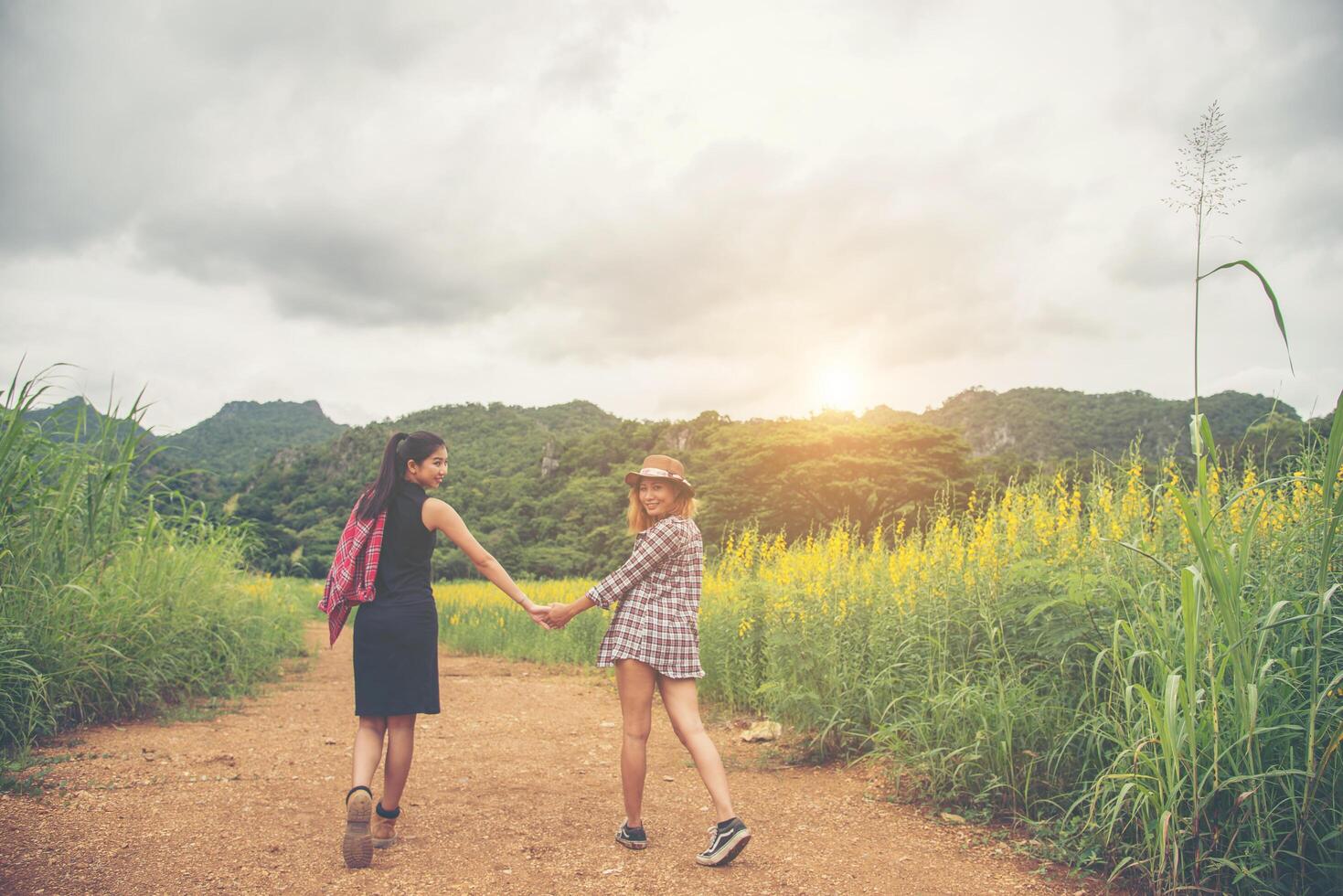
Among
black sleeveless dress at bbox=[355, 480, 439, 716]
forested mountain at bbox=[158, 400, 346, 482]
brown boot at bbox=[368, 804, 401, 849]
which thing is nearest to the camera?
black sleeveless dress at bbox=[355, 480, 439, 716]

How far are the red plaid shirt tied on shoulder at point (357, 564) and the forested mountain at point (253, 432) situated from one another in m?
37.4

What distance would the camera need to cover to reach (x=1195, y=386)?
116 inches

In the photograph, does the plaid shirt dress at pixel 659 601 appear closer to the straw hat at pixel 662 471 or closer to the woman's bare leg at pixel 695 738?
the woman's bare leg at pixel 695 738

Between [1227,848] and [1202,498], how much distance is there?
1307mm

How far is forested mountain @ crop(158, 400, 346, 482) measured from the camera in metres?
43.8

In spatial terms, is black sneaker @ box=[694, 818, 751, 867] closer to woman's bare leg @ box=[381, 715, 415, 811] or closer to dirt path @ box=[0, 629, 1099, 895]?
dirt path @ box=[0, 629, 1099, 895]

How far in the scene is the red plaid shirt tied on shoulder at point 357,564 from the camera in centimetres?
384

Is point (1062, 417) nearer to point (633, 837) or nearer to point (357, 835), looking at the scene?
point (633, 837)

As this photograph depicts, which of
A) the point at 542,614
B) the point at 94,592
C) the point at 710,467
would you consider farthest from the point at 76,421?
the point at 710,467

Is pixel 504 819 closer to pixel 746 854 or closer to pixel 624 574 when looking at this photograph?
pixel 746 854

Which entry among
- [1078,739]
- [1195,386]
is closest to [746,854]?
[1078,739]

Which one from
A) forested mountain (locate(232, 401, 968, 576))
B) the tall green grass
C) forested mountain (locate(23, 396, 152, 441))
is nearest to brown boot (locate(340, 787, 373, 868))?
the tall green grass

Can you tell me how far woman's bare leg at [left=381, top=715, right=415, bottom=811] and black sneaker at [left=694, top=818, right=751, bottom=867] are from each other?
148 cm

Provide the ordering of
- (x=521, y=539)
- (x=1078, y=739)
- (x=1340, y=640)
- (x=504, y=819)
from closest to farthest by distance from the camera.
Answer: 1. (x=1340, y=640)
2. (x=1078, y=739)
3. (x=504, y=819)
4. (x=521, y=539)
